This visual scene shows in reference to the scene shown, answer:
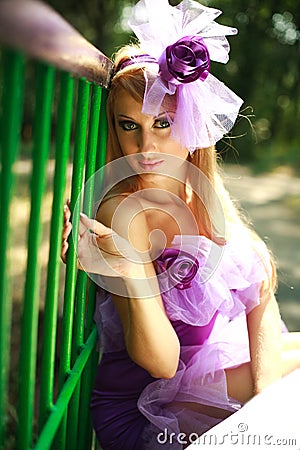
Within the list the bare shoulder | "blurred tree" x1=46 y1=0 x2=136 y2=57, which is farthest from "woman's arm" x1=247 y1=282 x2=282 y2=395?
"blurred tree" x1=46 y1=0 x2=136 y2=57

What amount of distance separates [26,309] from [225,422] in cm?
51

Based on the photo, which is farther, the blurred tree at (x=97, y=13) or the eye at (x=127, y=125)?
the blurred tree at (x=97, y=13)

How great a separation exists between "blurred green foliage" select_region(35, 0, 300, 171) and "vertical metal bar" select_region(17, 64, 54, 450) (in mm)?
5344

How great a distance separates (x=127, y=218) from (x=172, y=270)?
0.42 ft

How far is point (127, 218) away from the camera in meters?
1.26

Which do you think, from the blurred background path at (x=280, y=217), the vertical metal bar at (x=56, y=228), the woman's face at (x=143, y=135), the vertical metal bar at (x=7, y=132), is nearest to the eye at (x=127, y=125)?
the woman's face at (x=143, y=135)

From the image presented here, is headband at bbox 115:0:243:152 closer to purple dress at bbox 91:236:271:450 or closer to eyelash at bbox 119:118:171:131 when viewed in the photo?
eyelash at bbox 119:118:171:131

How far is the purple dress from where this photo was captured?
129 cm

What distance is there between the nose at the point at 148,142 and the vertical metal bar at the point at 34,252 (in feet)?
1.70

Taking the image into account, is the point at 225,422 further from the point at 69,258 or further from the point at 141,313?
the point at 69,258

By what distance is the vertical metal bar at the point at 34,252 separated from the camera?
734 millimetres

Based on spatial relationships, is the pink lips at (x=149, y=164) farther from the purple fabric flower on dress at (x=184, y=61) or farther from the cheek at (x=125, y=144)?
the purple fabric flower on dress at (x=184, y=61)

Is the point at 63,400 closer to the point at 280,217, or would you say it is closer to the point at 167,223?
the point at 167,223

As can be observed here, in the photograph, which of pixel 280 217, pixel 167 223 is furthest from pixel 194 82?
pixel 280 217
